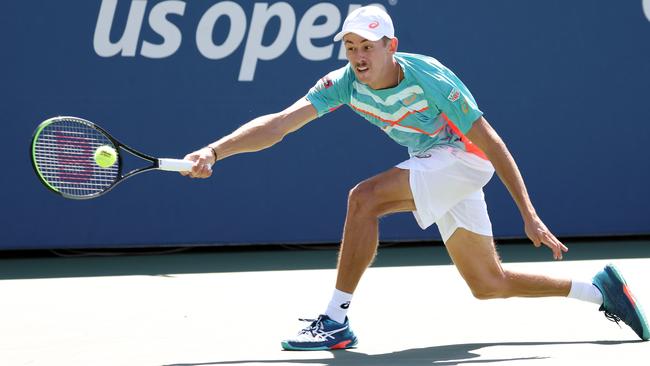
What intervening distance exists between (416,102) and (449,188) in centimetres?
34

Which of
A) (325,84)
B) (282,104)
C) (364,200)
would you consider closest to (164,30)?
(282,104)

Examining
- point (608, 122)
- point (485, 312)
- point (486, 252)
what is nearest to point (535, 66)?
point (608, 122)

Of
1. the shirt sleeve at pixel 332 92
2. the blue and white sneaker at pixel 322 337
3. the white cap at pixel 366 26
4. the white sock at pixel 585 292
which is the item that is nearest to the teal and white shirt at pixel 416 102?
the shirt sleeve at pixel 332 92

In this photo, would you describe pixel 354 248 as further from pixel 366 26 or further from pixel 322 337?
pixel 366 26

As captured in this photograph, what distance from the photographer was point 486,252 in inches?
170

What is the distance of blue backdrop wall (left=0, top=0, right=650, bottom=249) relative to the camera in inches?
272

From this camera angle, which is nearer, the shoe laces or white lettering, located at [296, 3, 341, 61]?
the shoe laces

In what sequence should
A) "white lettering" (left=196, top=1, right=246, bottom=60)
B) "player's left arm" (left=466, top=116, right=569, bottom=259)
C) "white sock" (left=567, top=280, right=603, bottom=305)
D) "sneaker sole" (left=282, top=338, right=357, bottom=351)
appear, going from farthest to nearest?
"white lettering" (left=196, top=1, right=246, bottom=60) < "white sock" (left=567, top=280, right=603, bottom=305) < "sneaker sole" (left=282, top=338, right=357, bottom=351) < "player's left arm" (left=466, top=116, right=569, bottom=259)

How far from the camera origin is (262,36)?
23.5 ft

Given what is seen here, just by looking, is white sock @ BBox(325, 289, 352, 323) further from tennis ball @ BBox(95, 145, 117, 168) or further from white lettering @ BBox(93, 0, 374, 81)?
white lettering @ BBox(93, 0, 374, 81)

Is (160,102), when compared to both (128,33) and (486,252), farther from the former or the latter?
(486,252)

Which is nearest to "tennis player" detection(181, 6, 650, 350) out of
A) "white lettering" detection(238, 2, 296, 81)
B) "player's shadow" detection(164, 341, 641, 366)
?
"player's shadow" detection(164, 341, 641, 366)

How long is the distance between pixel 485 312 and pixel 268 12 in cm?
285

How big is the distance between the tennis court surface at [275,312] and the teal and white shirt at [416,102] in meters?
0.77
